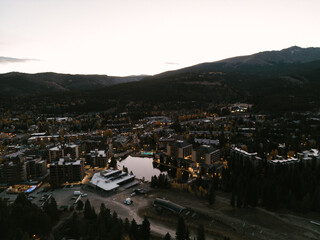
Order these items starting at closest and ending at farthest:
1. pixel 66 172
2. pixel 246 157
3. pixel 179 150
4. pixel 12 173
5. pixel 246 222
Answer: pixel 246 222
pixel 12 173
pixel 66 172
pixel 246 157
pixel 179 150

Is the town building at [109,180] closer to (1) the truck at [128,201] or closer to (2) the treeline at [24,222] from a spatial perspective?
(1) the truck at [128,201]

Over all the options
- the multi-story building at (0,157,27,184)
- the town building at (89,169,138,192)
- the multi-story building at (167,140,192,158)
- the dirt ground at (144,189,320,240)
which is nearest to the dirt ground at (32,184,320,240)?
the dirt ground at (144,189,320,240)

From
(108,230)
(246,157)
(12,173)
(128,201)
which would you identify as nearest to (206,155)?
(246,157)

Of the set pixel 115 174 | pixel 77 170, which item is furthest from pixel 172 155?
pixel 77 170

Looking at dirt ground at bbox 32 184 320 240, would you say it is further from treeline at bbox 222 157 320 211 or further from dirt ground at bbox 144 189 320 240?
treeline at bbox 222 157 320 211

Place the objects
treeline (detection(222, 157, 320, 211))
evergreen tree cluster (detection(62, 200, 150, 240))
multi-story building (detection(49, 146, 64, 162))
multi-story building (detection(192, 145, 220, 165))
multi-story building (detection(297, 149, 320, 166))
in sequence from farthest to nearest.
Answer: multi-story building (detection(49, 146, 64, 162)) → multi-story building (detection(192, 145, 220, 165)) → multi-story building (detection(297, 149, 320, 166)) → treeline (detection(222, 157, 320, 211)) → evergreen tree cluster (detection(62, 200, 150, 240))

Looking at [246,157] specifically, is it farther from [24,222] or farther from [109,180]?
[24,222]
